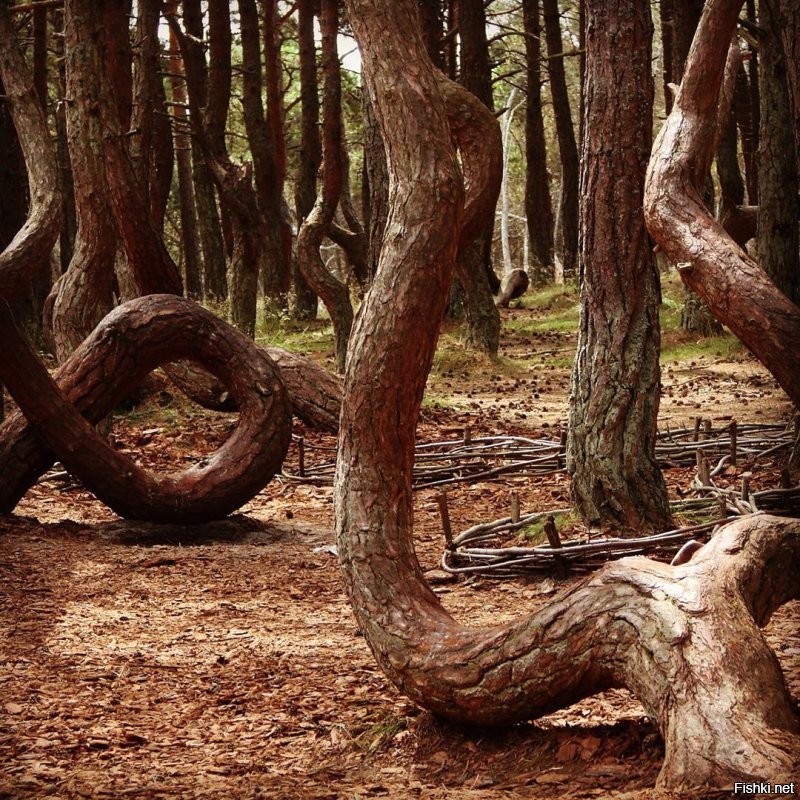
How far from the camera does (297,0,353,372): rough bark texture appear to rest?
14.4 m

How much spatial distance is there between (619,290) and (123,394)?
3.63 metres

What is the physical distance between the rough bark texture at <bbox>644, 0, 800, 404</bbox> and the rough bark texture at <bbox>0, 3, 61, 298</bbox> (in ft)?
19.5

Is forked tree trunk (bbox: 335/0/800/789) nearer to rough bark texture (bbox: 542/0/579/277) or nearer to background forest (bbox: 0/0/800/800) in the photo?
background forest (bbox: 0/0/800/800)

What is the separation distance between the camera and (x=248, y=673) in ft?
16.3

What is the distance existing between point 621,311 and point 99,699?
147 inches

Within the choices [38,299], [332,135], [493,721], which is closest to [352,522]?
[493,721]

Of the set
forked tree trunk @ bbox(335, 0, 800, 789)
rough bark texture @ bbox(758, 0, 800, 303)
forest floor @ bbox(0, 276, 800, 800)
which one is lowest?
forest floor @ bbox(0, 276, 800, 800)

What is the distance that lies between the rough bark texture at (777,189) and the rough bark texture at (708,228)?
6.18m

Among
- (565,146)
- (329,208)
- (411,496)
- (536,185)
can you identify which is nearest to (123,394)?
(411,496)

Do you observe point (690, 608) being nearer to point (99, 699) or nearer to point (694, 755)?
point (694, 755)

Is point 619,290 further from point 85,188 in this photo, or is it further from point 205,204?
point 205,204

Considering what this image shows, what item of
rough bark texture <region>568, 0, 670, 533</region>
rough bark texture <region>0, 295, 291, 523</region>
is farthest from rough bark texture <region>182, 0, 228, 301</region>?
rough bark texture <region>568, 0, 670, 533</region>

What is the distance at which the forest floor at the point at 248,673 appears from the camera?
366cm

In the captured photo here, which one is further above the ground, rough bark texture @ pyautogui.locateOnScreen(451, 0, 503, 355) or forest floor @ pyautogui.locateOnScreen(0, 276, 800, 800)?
rough bark texture @ pyautogui.locateOnScreen(451, 0, 503, 355)
